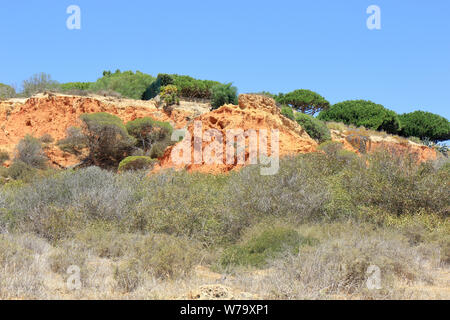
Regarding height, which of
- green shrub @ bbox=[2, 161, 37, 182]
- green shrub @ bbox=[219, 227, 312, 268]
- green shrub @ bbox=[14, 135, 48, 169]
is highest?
green shrub @ bbox=[14, 135, 48, 169]

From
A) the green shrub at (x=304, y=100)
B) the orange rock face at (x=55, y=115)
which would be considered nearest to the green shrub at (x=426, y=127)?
the green shrub at (x=304, y=100)

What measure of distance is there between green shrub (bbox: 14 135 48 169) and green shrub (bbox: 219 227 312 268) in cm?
1983

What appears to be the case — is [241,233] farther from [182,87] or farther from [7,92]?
[7,92]

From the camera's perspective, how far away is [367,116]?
3931cm

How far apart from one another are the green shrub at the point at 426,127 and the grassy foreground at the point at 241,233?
3190 cm

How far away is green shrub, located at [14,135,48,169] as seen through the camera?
24.8 m

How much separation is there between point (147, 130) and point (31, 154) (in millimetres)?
6770

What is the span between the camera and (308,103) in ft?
144

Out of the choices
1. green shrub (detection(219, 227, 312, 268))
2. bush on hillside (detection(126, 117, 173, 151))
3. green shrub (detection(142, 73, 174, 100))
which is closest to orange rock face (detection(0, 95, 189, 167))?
bush on hillside (detection(126, 117, 173, 151))

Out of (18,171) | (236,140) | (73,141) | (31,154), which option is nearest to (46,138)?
(73,141)

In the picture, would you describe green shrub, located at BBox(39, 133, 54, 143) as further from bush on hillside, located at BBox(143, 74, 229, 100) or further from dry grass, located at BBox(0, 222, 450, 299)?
dry grass, located at BBox(0, 222, 450, 299)

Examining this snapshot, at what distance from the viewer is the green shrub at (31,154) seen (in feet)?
81.3
